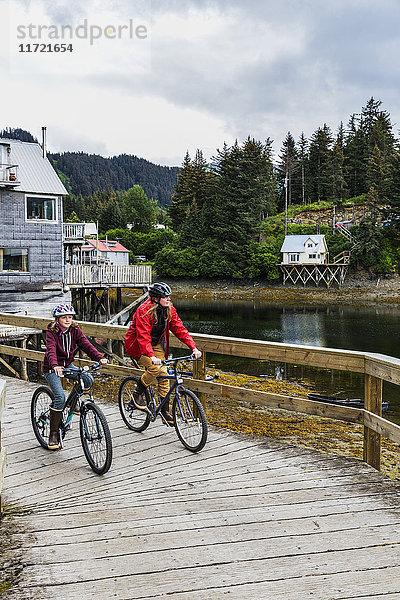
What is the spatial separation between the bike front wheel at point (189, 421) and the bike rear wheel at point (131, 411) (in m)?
0.68

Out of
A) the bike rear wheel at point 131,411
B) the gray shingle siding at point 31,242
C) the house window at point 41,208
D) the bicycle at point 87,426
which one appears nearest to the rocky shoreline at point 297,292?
the gray shingle siding at point 31,242

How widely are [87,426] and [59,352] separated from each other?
2.84 feet

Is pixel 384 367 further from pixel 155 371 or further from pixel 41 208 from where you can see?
pixel 41 208

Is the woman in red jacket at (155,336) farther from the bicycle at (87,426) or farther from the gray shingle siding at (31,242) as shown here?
the gray shingle siding at (31,242)

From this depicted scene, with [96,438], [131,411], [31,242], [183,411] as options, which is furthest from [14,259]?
[96,438]

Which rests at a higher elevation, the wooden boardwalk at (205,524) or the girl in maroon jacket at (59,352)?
the girl in maroon jacket at (59,352)

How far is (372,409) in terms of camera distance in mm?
4723

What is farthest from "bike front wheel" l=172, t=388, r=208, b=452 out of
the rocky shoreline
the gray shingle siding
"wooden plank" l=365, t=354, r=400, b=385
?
the rocky shoreline

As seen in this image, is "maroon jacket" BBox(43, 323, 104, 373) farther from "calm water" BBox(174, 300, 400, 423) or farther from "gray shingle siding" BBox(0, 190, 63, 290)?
"gray shingle siding" BBox(0, 190, 63, 290)

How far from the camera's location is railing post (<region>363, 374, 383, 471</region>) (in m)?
4.68

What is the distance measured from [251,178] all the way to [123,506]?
72.5 m

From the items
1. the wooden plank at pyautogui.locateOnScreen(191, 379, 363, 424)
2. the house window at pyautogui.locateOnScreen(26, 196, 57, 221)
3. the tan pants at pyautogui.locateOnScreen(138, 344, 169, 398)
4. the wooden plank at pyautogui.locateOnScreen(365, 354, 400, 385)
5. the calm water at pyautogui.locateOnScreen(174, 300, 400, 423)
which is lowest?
the calm water at pyautogui.locateOnScreen(174, 300, 400, 423)

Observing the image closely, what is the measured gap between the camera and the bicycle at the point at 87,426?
4.69 m

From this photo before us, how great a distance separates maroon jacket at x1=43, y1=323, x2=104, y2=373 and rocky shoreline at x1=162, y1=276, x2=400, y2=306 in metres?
53.7
